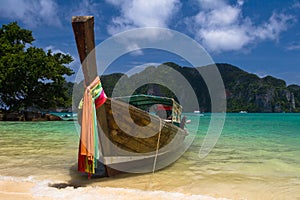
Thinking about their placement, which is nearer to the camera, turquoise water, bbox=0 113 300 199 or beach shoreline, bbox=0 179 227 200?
beach shoreline, bbox=0 179 227 200

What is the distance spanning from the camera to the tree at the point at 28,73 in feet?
85.3

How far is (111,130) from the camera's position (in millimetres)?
4586

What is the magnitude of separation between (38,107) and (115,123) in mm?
27484

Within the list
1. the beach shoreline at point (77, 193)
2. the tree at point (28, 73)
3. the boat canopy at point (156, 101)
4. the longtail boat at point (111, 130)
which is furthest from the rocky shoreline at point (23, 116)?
the beach shoreline at point (77, 193)

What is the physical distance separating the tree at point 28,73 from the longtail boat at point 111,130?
77.1 feet

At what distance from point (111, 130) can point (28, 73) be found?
2500 centimetres

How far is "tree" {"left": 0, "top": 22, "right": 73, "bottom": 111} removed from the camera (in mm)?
26000

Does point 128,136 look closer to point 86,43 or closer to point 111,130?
point 111,130

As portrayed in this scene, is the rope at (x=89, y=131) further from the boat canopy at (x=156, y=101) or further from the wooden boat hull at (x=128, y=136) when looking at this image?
the boat canopy at (x=156, y=101)

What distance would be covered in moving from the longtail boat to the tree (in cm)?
2351

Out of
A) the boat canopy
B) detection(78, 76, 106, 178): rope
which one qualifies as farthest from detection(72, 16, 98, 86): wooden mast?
the boat canopy

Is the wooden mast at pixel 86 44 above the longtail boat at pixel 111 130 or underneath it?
above

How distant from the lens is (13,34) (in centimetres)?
2861

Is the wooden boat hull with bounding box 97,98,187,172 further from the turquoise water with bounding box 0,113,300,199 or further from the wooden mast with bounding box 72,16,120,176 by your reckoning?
A: the wooden mast with bounding box 72,16,120,176
